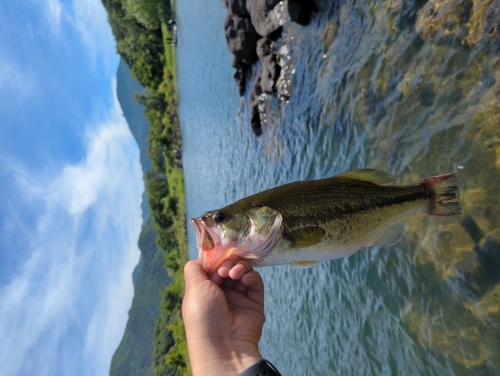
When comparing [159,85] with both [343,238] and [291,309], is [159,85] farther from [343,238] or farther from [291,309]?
[343,238]

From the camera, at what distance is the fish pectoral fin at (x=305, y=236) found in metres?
4.25

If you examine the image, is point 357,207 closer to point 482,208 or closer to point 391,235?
point 391,235

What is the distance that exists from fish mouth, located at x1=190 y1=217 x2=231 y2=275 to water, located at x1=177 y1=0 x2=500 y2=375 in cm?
490

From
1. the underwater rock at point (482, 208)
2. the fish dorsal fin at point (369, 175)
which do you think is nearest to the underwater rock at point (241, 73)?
the underwater rock at point (482, 208)

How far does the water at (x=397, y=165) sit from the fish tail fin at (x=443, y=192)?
7.13ft

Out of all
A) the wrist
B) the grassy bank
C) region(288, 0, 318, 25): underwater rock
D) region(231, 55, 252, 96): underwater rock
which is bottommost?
the wrist

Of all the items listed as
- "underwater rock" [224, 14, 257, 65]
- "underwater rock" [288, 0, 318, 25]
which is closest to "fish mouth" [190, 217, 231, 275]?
"underwater rock" [288, 0, 318, 25]

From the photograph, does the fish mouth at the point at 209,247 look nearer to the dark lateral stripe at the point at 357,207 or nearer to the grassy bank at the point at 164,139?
the dark lateral stripe at the point at 357,207

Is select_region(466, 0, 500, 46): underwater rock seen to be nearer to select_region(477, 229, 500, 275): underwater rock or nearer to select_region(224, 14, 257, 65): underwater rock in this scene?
select_region(477, 229, 500, 275): underwater rock

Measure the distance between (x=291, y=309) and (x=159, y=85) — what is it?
169ft

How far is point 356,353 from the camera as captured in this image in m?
8.84

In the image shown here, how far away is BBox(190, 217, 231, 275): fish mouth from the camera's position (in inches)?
167

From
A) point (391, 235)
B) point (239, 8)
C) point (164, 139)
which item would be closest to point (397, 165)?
point (391, 235)

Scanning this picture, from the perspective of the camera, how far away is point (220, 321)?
4.09 meters
